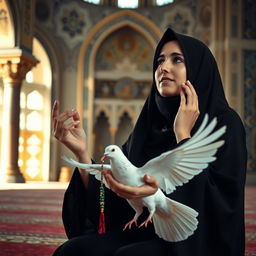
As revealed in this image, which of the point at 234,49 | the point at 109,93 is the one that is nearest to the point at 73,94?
the point at 109,93

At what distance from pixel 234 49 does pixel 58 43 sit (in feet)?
16.8

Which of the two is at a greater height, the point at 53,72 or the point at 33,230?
the point at 53,72

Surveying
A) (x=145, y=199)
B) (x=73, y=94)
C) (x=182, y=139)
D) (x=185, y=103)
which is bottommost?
(x=145, y=199)

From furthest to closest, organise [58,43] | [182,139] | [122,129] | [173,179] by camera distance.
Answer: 1. [122,129]
2. [58,43]
3. [182,139]
4. [173,179]

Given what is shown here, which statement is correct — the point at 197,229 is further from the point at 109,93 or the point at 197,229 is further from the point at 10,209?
the point at 109,93

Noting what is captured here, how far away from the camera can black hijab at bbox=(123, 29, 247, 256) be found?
1.31 meters

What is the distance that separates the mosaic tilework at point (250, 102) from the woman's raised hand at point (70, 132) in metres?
9.48

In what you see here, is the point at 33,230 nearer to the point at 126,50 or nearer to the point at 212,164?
the point at 212,164

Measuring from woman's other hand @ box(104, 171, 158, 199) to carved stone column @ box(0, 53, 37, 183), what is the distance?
26.7 ft

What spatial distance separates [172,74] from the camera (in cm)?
144

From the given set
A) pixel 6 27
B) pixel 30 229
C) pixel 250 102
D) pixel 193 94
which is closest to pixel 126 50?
pixel 250 102

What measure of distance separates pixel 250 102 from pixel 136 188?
33.0 feet

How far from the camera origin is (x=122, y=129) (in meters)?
13.7

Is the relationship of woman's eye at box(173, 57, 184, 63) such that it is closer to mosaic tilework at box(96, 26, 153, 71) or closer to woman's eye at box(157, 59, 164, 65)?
woman's eye at box(157, 59, 164, 65)
